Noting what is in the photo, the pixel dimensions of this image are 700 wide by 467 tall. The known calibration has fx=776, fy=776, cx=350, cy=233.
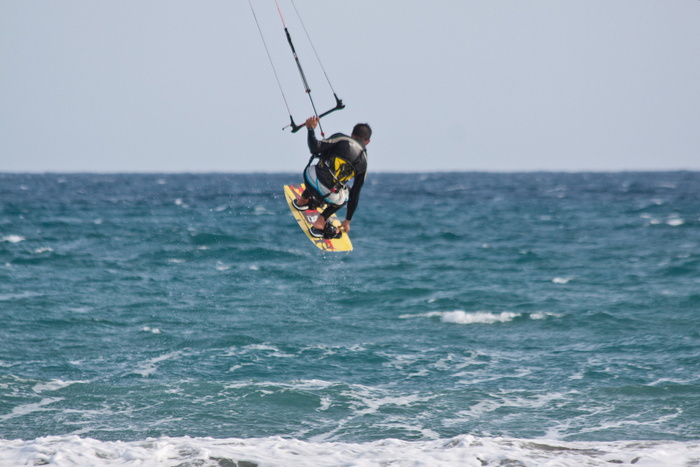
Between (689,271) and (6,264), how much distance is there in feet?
76.5

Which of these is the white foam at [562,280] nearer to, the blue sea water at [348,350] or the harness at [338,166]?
the blue sea water at [348,350]

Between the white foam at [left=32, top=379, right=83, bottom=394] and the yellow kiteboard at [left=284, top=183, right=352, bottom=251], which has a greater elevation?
the yellow kiteboard at [left=284, top=183, right=352, bottom=251]

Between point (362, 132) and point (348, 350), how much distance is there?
6.35 metres

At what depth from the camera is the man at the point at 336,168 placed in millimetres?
11406

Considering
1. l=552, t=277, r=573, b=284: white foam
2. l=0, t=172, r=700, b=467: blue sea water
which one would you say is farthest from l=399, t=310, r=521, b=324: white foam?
l=552, t=277, r=573, b=284: white foam

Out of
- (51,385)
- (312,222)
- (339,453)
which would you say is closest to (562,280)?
(312,222)

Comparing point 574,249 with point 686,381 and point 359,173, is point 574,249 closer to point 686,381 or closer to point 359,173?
point 686,381

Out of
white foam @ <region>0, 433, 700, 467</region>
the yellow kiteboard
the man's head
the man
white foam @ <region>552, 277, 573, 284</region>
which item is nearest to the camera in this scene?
white foam @ <region>0, 433, 700, 467</region>

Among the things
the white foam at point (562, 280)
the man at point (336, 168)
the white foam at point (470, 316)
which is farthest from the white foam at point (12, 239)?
the man at point (336, 168)

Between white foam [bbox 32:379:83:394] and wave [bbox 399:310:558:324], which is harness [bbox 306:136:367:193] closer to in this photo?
white foam [bbox 32:379:83:394]

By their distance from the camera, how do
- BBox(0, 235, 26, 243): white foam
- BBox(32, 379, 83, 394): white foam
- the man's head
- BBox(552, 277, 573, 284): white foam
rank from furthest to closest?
BBox(0, 235, 26, 243): white foam
BBox(552, 277, 573, 284): white foam
BBox(32, 379, 83, 394): white foam
the man's head

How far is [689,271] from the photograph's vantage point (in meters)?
25.9

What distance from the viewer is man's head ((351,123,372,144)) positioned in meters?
11.6

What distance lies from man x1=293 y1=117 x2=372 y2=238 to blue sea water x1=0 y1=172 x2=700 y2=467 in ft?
11.3
